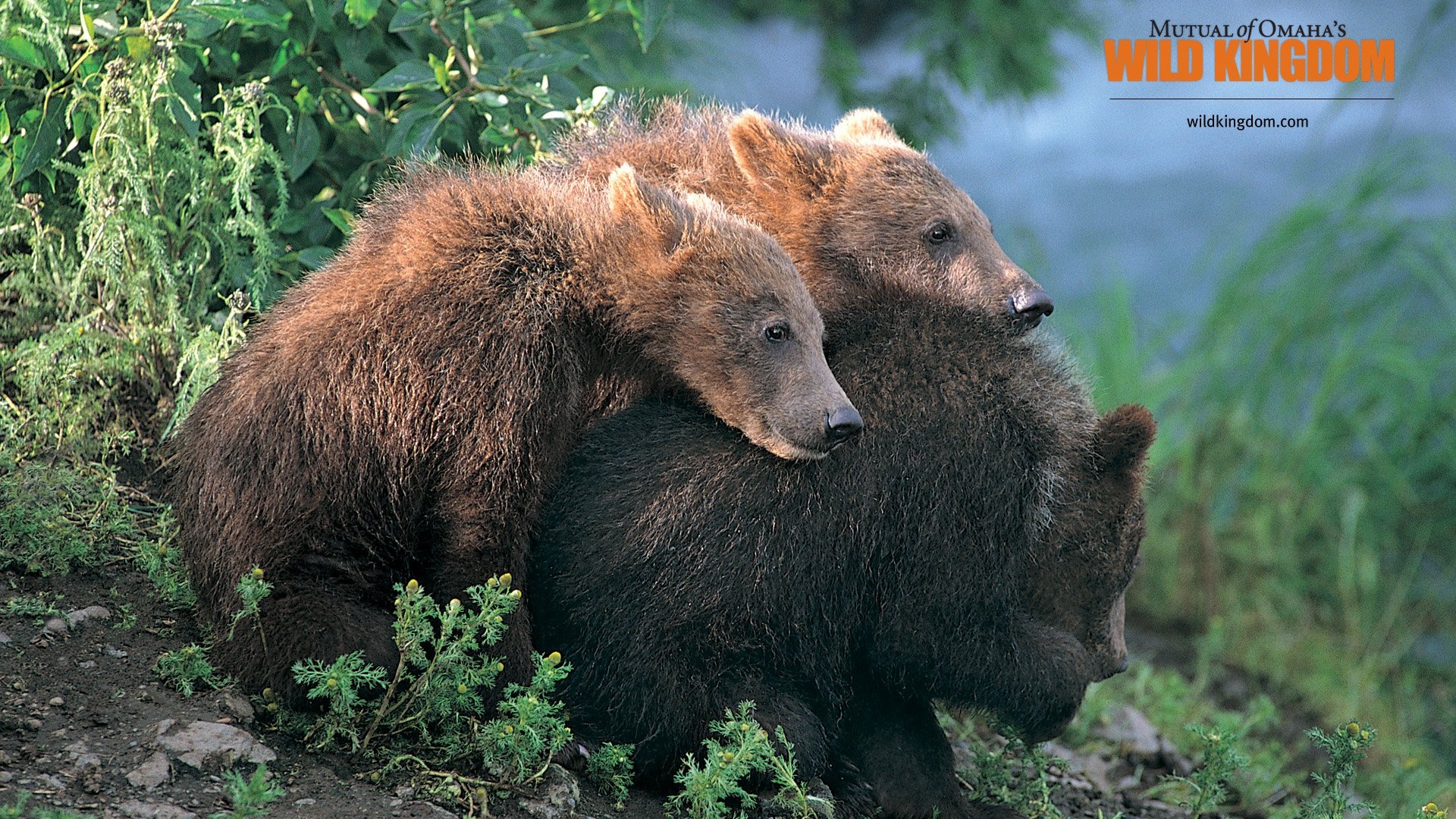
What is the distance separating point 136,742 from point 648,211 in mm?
1987

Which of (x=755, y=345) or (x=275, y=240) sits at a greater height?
(x=275, y=240)

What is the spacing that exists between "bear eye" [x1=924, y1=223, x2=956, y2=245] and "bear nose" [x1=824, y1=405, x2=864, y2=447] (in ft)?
4.13

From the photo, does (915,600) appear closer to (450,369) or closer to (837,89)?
(450,369)

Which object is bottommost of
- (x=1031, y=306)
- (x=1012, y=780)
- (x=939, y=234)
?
(x=1012, y=780)

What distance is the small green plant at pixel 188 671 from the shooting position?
3.64m

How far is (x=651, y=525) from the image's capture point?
384cm

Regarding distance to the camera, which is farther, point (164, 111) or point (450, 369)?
point (164, 111)

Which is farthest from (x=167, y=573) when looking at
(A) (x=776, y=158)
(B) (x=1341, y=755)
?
(B) (x=1341, y=755)

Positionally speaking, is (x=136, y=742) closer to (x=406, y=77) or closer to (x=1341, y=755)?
(x=406, y=77)

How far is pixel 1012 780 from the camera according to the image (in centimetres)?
496

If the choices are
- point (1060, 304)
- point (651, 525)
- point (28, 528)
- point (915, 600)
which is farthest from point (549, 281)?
point (1060, 304)

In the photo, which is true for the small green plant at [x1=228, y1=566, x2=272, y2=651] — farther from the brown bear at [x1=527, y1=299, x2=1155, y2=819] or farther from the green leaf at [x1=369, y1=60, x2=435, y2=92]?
the green leaf at [x1=369, y1=60, x2=435, y2=92]

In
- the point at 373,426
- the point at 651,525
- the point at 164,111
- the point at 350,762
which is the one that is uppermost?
the point at 164,111

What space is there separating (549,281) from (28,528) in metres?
1.72
